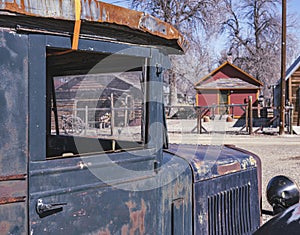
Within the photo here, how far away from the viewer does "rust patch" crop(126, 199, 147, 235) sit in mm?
2477

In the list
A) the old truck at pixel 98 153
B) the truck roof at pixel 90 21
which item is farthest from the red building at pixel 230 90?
the truck roof at pixel 90 21

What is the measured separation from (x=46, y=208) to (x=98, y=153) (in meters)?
0.47

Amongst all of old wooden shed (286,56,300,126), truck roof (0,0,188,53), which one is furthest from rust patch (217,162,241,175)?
old wooden shed (286,56,300,126)

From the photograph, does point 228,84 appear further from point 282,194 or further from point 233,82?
point 282,194

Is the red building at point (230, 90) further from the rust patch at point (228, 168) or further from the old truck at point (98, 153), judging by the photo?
the old truck at point (98, 153)

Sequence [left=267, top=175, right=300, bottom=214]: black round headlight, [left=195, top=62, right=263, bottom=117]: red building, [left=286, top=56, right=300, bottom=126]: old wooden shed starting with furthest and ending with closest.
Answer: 1. [left=195, top=62, right=263, bottom=117]: red building
2. [left=286, top=56, right=300, bottom=126]: old wooden shed
3. [left=267, top=175, right=300, bottom=214]: black round headlight

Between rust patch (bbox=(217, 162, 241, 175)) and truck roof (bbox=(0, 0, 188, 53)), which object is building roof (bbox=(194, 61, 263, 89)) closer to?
rust patch (bbox=(217, 162, 241, 175))

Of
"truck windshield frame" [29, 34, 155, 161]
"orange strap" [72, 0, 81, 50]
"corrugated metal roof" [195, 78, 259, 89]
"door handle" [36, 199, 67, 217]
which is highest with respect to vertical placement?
"corrugated metal roof" [195, 78, 259, 89]

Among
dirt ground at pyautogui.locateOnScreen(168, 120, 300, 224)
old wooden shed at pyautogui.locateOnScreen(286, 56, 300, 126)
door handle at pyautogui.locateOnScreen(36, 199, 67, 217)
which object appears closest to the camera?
door handle at pyautogui.locateOnScreen(36, 199, 67, 217)

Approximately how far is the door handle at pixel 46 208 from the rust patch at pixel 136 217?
445 millimetres

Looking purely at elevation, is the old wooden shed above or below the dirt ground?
above

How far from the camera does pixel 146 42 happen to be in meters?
2.59

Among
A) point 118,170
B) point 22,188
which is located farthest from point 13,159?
point 118,170

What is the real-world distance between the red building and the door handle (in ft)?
116
